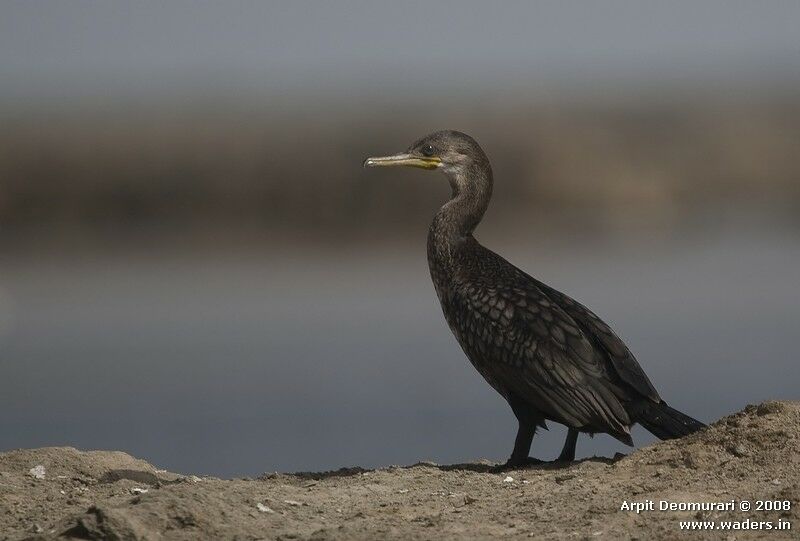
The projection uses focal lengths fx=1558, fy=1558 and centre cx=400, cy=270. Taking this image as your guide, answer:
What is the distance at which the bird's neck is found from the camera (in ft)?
32.5

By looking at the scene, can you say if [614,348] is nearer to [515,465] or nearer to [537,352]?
[537,352]

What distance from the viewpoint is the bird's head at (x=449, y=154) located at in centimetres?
1034

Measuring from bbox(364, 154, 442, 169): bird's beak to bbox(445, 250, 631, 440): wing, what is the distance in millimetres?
1409

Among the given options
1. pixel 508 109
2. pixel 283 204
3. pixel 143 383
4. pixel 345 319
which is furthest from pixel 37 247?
pixel 508 109

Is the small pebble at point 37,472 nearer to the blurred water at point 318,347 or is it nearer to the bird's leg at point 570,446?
the bird's leg at point 570,446

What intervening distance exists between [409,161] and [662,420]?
2954 mm

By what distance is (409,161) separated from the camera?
10578 millimetres

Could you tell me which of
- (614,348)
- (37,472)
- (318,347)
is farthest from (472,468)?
(318,347)

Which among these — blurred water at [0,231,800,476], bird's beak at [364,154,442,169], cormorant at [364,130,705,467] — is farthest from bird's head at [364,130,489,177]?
blurred water at [0,231,800,476]

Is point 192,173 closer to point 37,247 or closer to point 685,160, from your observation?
point 37,247

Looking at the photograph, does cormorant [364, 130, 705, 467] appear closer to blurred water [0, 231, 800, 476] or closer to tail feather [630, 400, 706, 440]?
tail feather [630, 400, 706, 440]

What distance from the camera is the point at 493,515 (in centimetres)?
718

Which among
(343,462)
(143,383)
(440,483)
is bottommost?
(440,483)

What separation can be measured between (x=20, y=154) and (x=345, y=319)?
72.2ft
